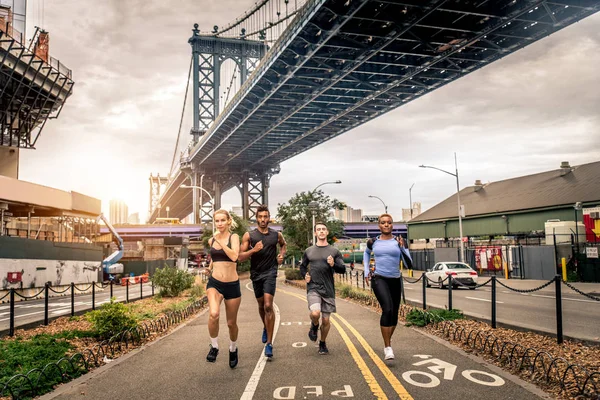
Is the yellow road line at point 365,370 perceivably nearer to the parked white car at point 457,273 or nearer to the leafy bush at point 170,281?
the leafy bush at point 170,281

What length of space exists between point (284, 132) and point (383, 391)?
64135mm

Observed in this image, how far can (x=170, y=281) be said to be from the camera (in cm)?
1970

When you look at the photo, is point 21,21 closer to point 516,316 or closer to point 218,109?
point 516,316

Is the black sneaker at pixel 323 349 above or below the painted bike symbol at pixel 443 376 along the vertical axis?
above

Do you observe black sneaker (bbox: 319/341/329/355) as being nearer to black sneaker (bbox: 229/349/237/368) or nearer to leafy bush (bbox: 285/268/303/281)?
black sneaker (bbox: 229/349/237/368)

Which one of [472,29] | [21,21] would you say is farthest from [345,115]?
[21,21]

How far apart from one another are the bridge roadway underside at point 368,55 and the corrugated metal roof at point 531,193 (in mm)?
10458

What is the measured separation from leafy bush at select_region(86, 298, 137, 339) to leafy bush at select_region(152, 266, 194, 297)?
9.97 m

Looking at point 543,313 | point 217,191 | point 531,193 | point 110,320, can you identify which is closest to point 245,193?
point 217,191

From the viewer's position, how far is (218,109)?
10456 cm

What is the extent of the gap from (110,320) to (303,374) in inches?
172

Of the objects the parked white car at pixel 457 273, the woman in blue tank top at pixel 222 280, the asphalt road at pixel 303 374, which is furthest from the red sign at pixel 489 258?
the woman in blue tank top at pixel 222 280

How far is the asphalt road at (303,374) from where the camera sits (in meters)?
5.95

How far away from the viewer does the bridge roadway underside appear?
37.3 metres
